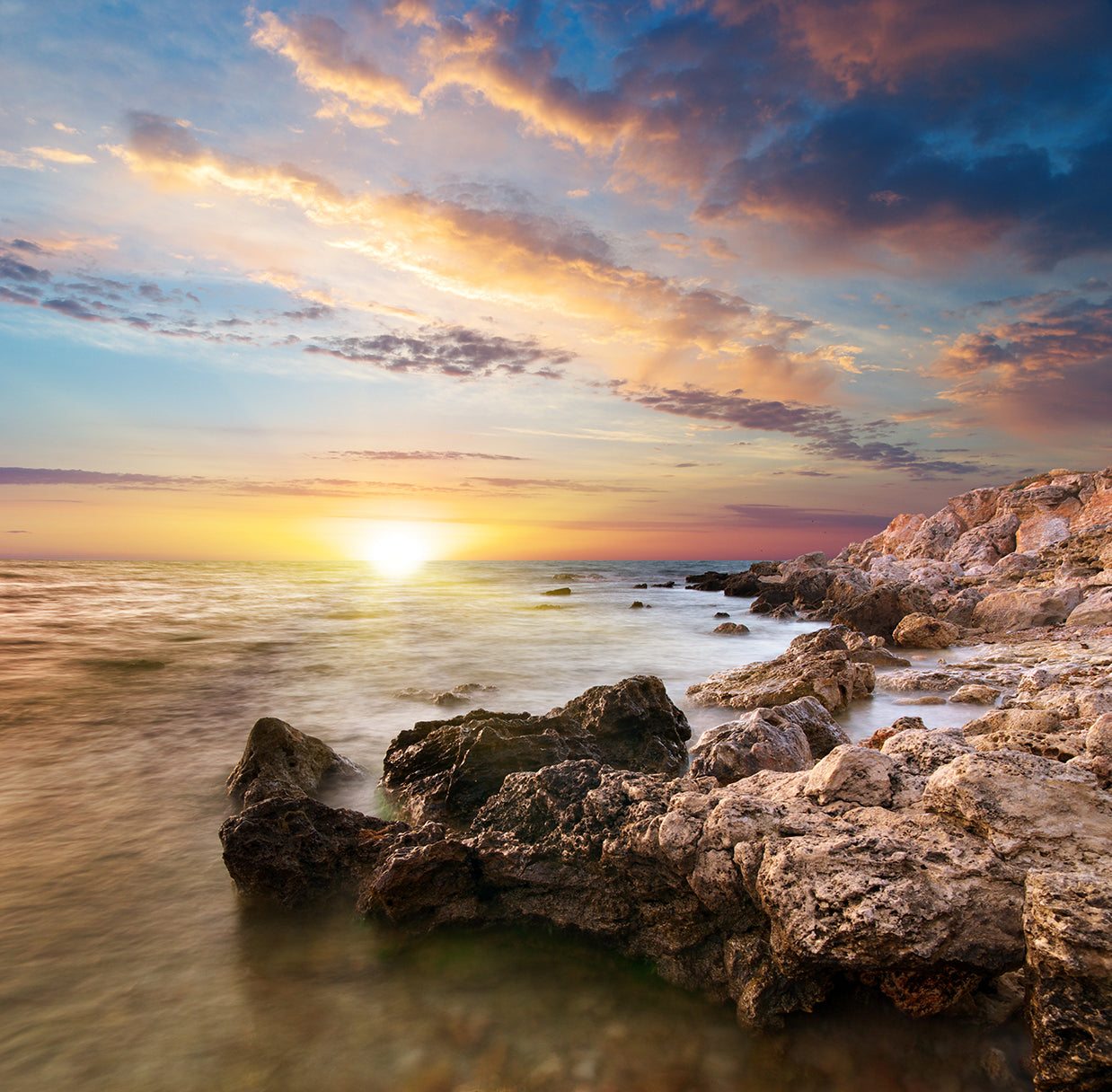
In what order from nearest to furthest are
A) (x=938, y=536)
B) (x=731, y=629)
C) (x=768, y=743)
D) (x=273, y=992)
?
1. (x=273, y=992)
2. (x=768, y=743)
3. (x=731, y=629)
4. (x=938, y=536)

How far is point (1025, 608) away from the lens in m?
15.5

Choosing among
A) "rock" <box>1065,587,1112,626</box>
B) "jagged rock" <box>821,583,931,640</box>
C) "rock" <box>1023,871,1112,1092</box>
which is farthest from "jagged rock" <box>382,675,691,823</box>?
"rock" <box>1065,587,1112,626</box>

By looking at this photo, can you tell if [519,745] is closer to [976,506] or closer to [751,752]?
[751,752]

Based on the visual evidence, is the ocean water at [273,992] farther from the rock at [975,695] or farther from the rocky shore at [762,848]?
the rock at [975,695]

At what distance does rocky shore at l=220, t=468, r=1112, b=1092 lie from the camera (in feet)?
8.65

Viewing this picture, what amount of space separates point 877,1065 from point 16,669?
16.0 metres

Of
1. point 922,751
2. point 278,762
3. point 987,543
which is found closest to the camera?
point 922,751

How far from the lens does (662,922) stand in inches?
136

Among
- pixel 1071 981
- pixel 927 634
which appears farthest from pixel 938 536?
pixel 1071 981

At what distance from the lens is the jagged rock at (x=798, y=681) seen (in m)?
8.59

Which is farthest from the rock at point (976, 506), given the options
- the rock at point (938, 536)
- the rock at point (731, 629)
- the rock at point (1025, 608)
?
the rock at point (731, 629)

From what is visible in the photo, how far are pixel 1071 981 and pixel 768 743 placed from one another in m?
3.16

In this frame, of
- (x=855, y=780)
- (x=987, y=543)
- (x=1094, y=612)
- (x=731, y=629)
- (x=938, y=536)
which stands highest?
(x=938, y=536)

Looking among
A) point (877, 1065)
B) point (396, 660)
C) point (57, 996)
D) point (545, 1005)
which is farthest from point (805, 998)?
point (396, 660)
